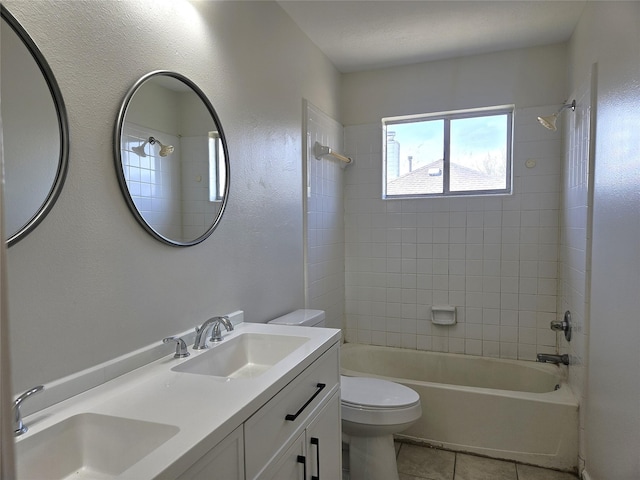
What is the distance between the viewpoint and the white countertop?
81 cm

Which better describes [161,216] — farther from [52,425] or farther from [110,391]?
[52,425]

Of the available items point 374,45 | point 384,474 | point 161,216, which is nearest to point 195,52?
point 161,216

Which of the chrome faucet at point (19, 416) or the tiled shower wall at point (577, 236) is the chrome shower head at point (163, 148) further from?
the tiled shower wall at point (577, 236)

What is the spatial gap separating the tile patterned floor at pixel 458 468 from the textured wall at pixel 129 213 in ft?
3.71

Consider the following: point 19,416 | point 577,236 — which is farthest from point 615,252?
point 19,416

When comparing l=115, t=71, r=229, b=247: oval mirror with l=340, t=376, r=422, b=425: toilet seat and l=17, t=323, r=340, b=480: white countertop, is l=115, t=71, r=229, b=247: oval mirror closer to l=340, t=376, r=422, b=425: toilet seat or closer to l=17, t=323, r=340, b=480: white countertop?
l=17, t=323, r=340, b=480: white countertop

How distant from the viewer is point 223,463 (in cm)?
94

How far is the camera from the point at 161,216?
1.43 metres

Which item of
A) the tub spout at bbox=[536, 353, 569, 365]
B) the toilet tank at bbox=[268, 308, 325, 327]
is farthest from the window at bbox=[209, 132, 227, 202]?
the tub spout at bbox=[536, 353, 569, 365]

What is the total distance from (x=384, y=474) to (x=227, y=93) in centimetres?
198

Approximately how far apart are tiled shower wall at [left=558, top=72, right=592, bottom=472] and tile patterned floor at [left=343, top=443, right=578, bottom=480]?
0.28 metres

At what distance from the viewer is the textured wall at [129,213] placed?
1043 mm

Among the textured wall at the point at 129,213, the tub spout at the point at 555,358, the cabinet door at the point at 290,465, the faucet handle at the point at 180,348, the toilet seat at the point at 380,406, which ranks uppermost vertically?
the textured wall at the point at 129,213

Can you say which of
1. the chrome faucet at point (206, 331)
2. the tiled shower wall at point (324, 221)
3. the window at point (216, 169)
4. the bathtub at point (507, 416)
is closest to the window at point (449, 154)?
the tiled shower wall at point (324, 221)
